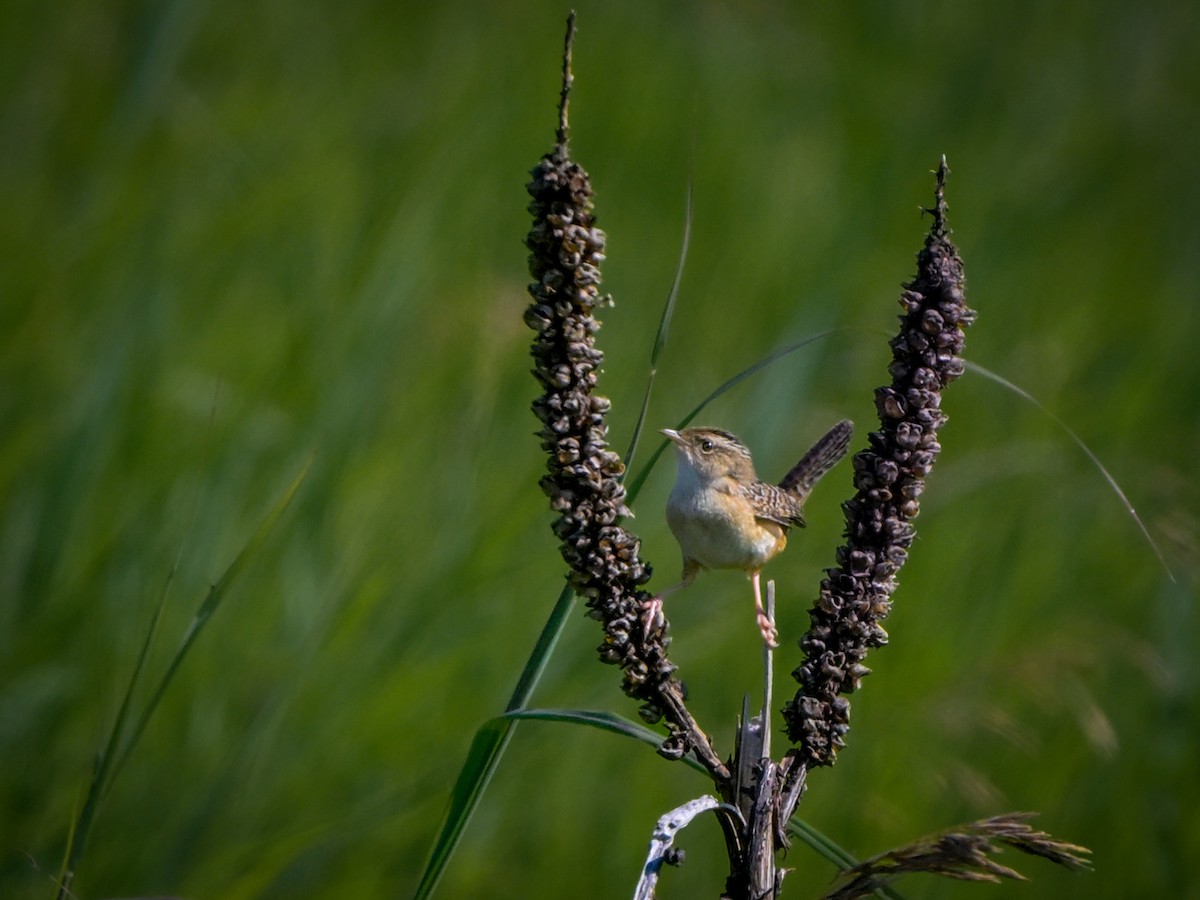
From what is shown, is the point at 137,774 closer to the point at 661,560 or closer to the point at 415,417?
the point at 415,417

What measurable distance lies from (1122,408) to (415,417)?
3360mm

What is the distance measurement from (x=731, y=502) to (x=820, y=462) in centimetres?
35

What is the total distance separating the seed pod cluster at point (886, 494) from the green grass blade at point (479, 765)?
33 centimetres

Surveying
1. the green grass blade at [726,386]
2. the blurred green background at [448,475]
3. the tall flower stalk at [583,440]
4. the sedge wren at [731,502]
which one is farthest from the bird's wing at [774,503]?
the tall flower stalk at [583,440]

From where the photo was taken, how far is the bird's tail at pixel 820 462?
3.00 meters

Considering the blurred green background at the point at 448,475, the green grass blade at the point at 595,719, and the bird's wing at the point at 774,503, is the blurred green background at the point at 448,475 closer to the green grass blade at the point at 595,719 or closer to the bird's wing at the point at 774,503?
the bird's wing at the point at 774,503

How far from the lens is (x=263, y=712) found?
302 centimetres

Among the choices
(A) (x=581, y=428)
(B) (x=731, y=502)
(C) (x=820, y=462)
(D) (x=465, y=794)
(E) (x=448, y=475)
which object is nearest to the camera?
(A) (x=581, y=428)

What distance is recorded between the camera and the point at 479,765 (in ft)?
5.61

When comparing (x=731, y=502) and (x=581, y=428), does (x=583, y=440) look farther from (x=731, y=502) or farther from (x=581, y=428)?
(x=731, y=502)

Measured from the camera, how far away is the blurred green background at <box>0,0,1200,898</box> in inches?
148

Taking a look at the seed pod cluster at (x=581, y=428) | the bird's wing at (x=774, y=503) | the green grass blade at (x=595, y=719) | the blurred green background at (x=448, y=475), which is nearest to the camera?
the seed pod cluster at (x=581, y=428)

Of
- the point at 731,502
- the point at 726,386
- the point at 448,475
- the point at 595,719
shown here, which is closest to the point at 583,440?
the point at 726,386

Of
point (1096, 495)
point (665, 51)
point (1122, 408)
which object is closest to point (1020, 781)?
point (1096, 495)
